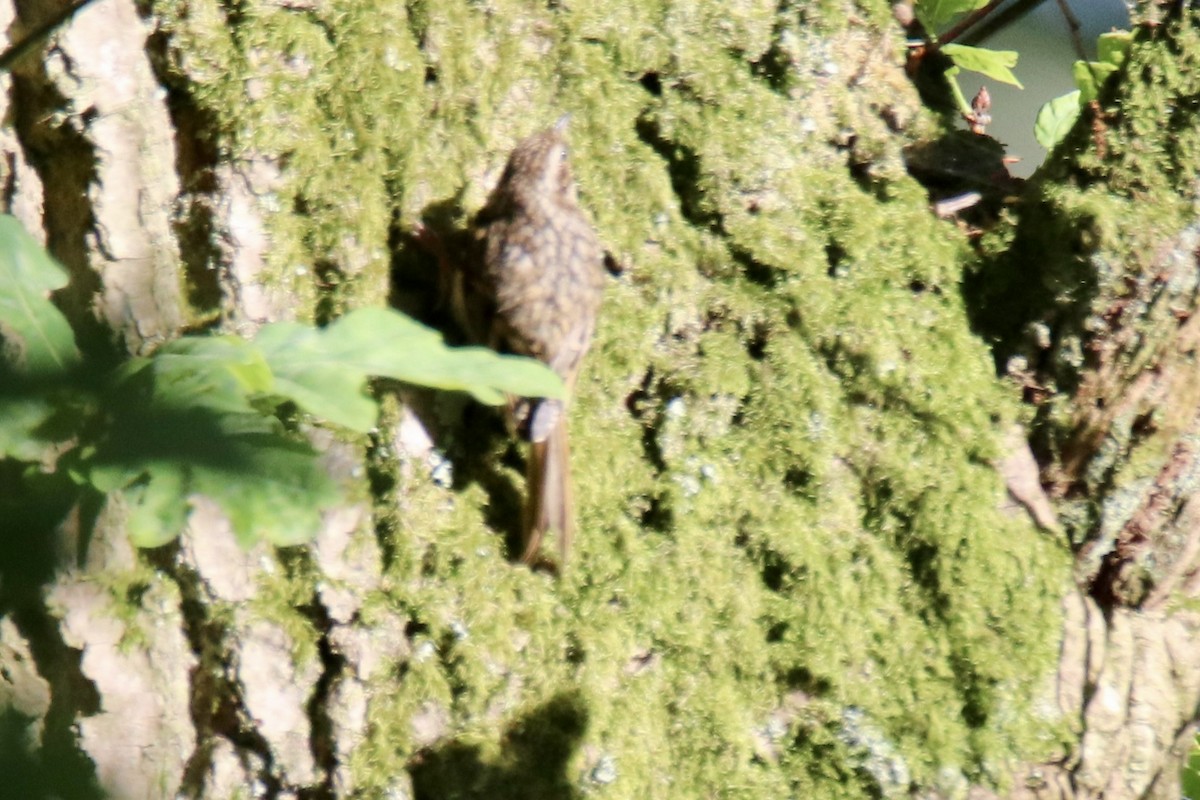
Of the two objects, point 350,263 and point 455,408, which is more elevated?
point 350,263

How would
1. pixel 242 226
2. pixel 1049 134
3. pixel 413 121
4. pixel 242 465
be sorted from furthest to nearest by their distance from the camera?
1. pixel 1049 134
2. pixel 413 121
3. pixel 242 226
4. pixel 242 465

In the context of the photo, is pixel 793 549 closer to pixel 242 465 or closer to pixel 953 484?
pixel 953 484

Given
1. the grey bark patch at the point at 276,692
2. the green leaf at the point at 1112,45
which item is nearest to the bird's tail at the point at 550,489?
the grey bark patch at the point at 276,692

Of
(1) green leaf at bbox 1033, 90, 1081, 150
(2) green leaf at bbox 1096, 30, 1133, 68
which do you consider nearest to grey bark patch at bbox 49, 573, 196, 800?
(2) green leaf at bbox 1096, 30, 1133, 68

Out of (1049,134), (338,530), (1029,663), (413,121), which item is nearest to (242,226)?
(413,121)

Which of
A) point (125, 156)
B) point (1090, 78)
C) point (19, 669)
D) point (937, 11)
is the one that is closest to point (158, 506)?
point (19, 669)

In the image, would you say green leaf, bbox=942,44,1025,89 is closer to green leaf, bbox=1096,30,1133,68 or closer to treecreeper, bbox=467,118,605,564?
green leaf, bbox=1096,30,1133,68

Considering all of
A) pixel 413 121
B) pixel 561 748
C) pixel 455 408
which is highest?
pixel 413 121
